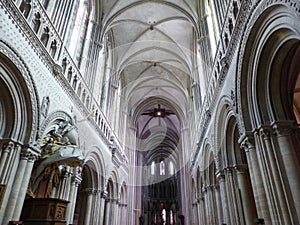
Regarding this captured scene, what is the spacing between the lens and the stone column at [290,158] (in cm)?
425

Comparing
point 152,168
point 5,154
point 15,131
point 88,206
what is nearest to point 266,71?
point 15,131

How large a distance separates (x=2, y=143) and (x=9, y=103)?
964 millimetres

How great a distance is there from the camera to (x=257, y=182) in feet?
16.9

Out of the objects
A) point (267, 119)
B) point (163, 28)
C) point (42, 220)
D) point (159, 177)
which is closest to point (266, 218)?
point (267, 119)

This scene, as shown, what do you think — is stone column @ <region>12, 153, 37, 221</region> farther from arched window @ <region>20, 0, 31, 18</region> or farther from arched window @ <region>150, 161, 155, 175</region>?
arched window @ <region>150, 161, 155, 175</region>

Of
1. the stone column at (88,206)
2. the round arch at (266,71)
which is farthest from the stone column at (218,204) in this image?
the stone column at (88,206)

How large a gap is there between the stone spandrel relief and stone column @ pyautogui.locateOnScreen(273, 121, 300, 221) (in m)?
4.95

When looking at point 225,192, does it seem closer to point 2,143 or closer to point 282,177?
point 282,177

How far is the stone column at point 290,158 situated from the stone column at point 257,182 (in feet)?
2.18

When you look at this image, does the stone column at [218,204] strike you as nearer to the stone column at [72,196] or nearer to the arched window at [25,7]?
the stone column at [72,196]

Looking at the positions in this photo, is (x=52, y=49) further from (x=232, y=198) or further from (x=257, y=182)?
(x=232, y=198)

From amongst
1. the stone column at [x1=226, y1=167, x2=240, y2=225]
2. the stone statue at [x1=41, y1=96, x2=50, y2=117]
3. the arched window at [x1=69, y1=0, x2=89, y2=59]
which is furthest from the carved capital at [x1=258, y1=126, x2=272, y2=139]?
the arched window at [x1=69, y1=0, x2=89, y2=59]

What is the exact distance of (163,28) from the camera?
50.0ft

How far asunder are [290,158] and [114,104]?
12464mm
